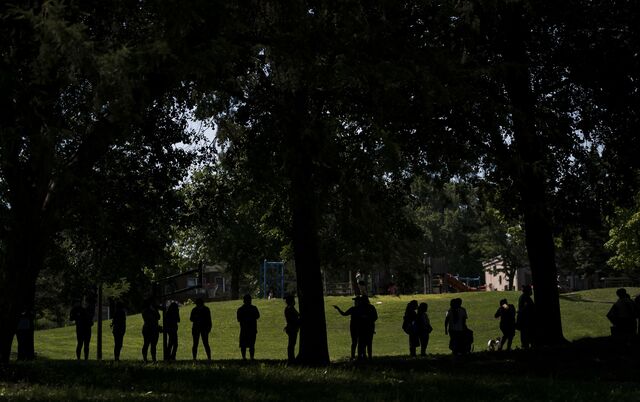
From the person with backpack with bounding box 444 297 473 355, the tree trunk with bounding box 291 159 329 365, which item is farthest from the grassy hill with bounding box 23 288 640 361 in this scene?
the tree trunk with bounding box 291 159 329 365

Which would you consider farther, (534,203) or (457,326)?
(457,326)

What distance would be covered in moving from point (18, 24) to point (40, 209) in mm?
2785

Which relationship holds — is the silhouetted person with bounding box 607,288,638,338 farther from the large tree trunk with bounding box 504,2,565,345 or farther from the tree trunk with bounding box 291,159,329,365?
the tree trunk with bounding box 291,159,329,365

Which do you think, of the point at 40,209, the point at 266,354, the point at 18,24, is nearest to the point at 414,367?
the point at 40,209

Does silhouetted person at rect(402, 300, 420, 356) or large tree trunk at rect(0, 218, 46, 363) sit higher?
large tree trunk at rect(0, 218, 46, 363)

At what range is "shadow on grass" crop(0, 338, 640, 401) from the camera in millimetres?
10173

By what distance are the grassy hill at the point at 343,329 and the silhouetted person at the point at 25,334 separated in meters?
7.51

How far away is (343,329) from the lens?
39.2m

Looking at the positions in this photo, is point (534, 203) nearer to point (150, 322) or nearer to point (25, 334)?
point (150, 322)

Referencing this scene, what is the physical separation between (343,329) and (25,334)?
66.5 ft

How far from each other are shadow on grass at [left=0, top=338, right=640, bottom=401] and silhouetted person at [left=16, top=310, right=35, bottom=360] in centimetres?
733

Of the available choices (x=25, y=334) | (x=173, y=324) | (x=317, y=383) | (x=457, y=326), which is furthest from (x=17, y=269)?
(x=457, y=326)

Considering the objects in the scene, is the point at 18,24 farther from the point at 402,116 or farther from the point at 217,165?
the point at 217,165

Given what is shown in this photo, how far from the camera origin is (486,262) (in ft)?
368
